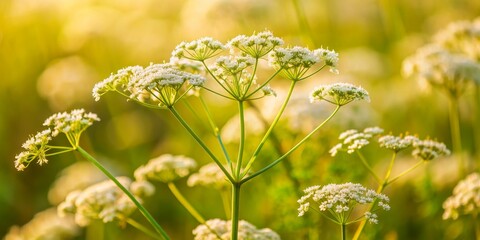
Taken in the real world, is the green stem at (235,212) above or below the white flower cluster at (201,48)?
below

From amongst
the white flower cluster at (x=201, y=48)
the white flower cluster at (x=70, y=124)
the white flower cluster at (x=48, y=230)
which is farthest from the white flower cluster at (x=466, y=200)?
the white flower cluster at (x=48, y=230)

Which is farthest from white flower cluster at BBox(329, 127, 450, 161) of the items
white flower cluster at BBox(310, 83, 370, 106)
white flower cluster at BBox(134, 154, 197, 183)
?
white flower cluster at BBox(134, 154, 197, 183)

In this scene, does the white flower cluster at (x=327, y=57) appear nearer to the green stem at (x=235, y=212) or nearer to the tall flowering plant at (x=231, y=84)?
the tall flowering plant at (x=231, y=84)

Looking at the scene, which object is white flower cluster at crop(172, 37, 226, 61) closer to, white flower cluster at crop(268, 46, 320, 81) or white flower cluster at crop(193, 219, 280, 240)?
white flower cluster at crop(268, 46, 320, 81)

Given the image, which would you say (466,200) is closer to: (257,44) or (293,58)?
(293,58)

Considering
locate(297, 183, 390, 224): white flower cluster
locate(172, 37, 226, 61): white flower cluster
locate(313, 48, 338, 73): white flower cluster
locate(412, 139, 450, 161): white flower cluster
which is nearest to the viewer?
locate(297, 183, 390, 224): white flower cluster
